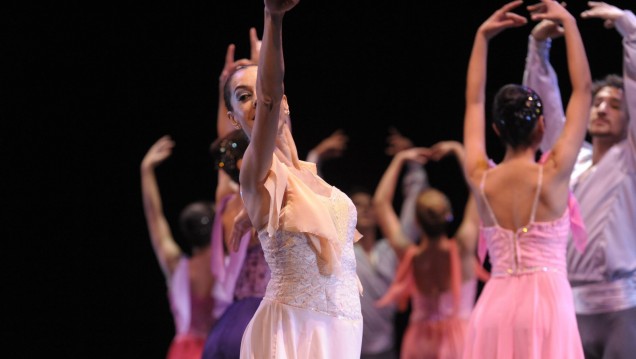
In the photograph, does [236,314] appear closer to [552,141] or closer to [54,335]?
[552,141]

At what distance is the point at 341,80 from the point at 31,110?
2.06 metres

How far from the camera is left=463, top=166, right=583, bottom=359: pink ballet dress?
8.89ft

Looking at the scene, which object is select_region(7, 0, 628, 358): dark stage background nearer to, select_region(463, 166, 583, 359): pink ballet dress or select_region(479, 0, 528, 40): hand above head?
select_region(479, 0, 528, 40): hand above head

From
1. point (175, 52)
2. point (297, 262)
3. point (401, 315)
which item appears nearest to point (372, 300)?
point (401, 315)

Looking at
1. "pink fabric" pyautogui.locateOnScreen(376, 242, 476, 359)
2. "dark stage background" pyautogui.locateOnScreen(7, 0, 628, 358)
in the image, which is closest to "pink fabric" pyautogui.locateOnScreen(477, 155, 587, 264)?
"pink fabric" pyautogui.locateOnScreen(376, 242, 476, 359)

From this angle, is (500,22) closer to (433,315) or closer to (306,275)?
(306,275)

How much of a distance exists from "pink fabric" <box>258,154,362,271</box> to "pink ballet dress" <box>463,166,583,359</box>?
89 cm

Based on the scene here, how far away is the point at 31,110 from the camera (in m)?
5.43

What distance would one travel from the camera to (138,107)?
5.57 m

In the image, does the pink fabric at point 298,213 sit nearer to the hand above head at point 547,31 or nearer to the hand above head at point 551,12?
the hand above head at point 551,12

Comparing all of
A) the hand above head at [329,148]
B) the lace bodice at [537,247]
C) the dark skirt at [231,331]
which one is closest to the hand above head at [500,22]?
the lace bodice at [537,247]

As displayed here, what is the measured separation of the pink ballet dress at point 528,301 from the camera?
8.89ft

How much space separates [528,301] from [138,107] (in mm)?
3472

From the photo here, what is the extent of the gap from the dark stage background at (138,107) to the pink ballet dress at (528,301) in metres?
2.55
